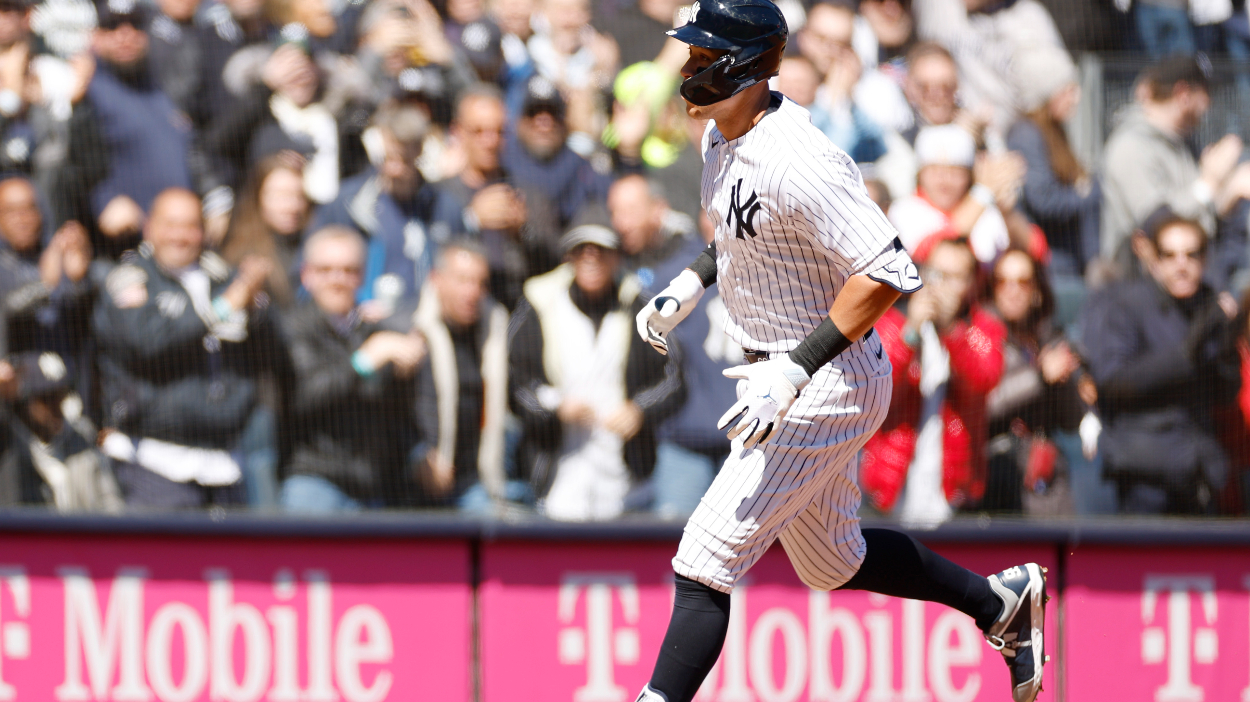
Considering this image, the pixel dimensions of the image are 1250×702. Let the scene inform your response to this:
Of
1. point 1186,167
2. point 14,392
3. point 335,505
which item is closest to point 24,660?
point 14,392

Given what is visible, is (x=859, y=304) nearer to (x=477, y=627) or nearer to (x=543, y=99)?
(x=543, y=99)

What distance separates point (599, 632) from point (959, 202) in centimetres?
209

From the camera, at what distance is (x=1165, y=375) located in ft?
14.9

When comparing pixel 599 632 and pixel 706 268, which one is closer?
pixel 706 268

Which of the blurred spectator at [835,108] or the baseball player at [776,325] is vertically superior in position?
the blurred spectator at [835,108]

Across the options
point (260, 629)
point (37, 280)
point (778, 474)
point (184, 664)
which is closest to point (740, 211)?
point (778, 474)

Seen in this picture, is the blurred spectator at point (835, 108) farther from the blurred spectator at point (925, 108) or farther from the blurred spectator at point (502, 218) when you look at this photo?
the blurred spectator at point (502, 218)

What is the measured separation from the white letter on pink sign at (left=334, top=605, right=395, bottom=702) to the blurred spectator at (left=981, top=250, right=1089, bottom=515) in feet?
7.51

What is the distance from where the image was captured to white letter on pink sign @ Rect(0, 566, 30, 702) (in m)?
4.57

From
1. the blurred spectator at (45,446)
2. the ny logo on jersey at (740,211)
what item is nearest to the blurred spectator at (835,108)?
the ny logo on jersey at (740,211)

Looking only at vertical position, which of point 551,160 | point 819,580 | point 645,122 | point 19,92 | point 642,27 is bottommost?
point 819,580

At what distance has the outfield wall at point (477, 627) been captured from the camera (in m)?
4.51

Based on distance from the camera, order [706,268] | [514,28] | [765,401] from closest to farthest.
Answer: [765,401], [706,268], [514,28]

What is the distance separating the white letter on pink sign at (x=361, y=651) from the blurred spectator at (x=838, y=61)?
2.61 metres
